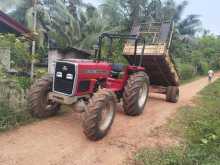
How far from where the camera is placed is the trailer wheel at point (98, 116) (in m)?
5.76

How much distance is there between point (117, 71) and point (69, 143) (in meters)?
3.20

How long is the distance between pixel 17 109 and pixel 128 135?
2642 millimetres

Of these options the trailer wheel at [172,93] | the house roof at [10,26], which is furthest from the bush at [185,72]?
the house roof at [10,26]

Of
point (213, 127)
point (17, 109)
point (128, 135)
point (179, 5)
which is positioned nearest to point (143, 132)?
point (128, 135)

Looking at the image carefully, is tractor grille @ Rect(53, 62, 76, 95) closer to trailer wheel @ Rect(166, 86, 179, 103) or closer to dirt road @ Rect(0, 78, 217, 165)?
dirt road @ Rect(0, 78, 217, 165)

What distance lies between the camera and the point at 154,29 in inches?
400

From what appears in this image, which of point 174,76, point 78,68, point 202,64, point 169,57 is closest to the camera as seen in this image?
point 78,68

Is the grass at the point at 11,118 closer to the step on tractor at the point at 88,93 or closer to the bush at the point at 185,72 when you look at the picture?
the step on tractor at the point at 88,93

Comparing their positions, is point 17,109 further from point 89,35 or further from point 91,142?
point 89,35

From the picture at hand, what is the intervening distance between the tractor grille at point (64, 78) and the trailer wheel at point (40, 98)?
31cm

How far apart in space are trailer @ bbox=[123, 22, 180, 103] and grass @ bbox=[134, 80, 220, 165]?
5.81 ft

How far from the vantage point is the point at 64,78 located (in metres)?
6.60

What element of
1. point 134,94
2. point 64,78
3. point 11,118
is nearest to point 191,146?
point 134,94

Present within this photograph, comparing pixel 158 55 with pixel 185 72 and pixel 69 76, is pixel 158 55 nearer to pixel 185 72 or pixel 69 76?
pixel 69 76
